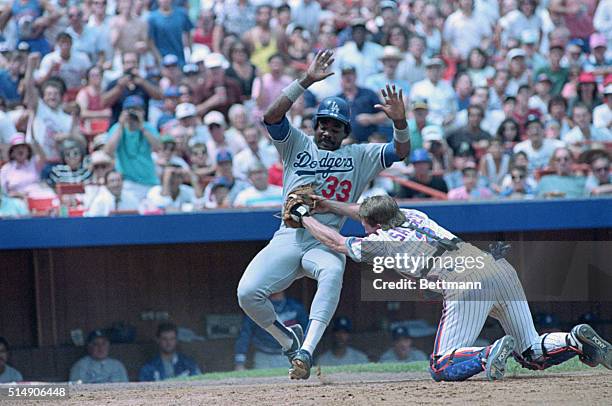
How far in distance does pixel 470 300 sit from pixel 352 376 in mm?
1511

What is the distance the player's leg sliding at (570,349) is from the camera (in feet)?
19.5

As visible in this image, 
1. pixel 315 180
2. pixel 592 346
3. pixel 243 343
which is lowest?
pixel 243 343

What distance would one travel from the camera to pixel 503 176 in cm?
1035

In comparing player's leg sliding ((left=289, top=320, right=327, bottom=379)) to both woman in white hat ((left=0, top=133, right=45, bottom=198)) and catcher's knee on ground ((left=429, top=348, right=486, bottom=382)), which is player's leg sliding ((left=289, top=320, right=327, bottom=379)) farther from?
woman in white hat ((left=0, top=133, right=45, bottom=198))

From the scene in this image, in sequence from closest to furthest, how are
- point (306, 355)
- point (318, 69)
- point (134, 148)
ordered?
point (306, 355) → point (318, 69) → point (134, 148)

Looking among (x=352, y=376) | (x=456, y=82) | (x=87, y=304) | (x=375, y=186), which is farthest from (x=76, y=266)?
(x=456, y=82)

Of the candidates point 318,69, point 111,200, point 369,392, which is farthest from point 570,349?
point 111,200

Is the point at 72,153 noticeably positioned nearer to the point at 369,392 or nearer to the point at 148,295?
the point at 148,295

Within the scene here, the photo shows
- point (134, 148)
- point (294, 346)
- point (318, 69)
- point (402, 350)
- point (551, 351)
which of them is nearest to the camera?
point (551, 351)

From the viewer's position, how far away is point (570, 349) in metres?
6.03

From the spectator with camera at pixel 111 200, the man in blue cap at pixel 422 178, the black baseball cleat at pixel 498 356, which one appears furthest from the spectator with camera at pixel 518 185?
the black baseball cleat at pixel 498 356

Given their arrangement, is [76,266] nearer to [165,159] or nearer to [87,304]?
[87,304]

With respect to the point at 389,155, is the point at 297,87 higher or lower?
higher

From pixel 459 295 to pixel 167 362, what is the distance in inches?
163
